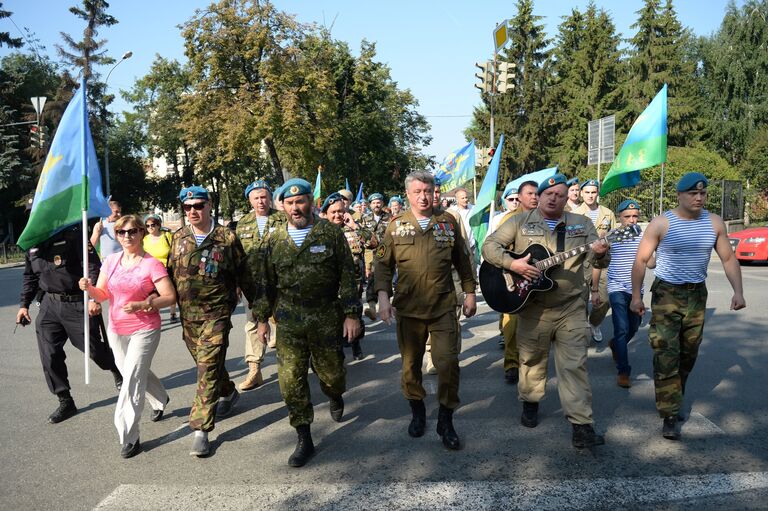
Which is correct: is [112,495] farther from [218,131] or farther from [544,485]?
[218,131]

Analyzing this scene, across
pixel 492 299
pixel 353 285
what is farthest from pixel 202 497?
pixel 492 299

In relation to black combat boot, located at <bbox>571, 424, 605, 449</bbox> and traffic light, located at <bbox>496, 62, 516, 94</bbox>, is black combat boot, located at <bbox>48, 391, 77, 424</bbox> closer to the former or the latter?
black combat boot, located at <bbox>571, 424, 605, 449</bbox>

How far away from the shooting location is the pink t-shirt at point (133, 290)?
443 cm

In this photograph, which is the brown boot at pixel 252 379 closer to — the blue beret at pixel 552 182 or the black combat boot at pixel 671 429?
the blue beret at pixel 552 182

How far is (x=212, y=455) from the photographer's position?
4.26 meters

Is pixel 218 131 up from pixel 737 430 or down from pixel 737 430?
up

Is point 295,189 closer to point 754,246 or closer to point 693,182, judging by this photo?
point 693,182

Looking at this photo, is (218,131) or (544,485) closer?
(544,485)

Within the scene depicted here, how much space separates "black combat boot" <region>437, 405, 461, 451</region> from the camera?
165 inches

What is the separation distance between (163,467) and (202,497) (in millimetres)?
636

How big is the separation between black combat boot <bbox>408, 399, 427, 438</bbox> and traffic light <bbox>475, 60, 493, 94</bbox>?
12893mm

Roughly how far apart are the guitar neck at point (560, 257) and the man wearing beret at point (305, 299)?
137 cm

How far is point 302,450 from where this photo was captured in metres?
4.10

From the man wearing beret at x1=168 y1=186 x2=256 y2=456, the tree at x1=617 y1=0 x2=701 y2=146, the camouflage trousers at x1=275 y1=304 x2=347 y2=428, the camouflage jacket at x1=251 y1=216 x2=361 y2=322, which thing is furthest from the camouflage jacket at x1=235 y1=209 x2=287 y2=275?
the tree at x1=617 y1=0 x2=701 y2=146
